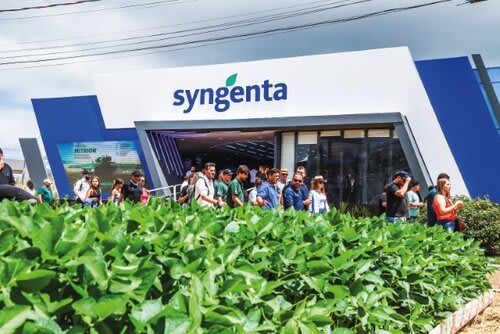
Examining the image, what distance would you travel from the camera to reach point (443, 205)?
313 inches

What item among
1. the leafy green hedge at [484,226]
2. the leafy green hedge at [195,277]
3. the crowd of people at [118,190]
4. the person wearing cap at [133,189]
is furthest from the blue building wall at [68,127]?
the leafy green hedge at [195,277]

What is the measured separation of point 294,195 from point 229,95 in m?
10.0

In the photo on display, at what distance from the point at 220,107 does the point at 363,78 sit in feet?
17.5

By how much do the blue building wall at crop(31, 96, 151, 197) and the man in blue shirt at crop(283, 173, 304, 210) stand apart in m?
12.3

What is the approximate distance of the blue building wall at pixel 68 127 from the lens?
22.5 metres

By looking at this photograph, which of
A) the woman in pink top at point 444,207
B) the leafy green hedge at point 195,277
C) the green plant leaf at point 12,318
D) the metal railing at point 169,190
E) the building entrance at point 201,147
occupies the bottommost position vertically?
the metal railing at point 169,190

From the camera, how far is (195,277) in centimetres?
188

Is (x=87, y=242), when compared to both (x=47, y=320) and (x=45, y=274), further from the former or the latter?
(x=47, y=320)

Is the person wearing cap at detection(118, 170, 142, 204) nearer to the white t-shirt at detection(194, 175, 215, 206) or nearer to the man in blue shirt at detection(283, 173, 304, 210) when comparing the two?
the white t-shirt at detection(194, 175, 215, 206)

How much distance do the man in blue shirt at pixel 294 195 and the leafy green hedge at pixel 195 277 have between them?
6360 mm

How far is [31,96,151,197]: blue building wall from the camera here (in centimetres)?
2252

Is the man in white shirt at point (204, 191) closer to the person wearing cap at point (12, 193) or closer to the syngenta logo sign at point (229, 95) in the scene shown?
the person wearing cap at point (12, 193)

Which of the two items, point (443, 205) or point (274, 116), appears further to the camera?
point (274, 116)

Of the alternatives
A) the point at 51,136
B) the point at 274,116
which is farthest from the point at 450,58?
the point at 51,136
